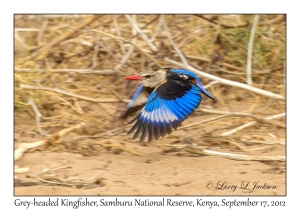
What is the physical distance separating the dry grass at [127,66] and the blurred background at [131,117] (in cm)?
1

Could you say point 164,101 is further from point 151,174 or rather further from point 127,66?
point 127,66

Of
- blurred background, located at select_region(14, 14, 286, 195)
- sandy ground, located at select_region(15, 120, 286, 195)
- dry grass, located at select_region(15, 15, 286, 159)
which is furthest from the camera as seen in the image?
dry grass, located at select_region(15, 15, 286, 159)

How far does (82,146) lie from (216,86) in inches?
63.2

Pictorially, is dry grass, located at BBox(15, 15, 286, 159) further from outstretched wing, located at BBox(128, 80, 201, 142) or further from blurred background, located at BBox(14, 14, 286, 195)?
outstretched wing, located at BBox(128, 80, 201, 142)

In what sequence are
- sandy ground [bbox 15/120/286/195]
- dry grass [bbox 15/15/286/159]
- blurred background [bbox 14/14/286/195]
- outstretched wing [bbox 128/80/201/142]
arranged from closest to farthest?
sandy ground [bbox 15/120/286/195], blurred background [bbox 14/14/286/195], outstretched wing [bbox 128/80/201/142], dry grass [bbox 15/15/286/159]

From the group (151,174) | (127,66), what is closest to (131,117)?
(127,66)

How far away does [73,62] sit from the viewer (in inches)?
230

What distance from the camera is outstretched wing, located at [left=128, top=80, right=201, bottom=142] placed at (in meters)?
3.98

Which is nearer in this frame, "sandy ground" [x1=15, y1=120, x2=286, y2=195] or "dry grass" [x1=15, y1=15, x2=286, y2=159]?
"sandy ground" [x1=15, y1=120, x2=286, y2=195]

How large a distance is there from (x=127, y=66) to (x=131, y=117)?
2.36ft

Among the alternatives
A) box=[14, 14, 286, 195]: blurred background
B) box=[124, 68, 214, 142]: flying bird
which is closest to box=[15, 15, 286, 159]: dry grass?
box=[14, 14, 286, 195]: blurred background

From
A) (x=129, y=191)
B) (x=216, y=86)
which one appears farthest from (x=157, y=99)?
(x=216, y=86)

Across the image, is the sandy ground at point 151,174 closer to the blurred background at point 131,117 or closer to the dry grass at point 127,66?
the blurred background at point 131,117
